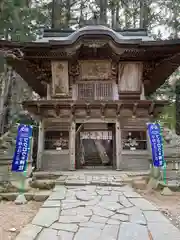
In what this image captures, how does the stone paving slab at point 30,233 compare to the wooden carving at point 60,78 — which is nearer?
the stone paving slab at point 30,233

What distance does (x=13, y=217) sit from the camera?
3.14 metres

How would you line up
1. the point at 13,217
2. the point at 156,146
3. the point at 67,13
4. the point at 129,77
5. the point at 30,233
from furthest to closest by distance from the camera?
the point at 67,13
the point at 129,77
the point at 156,146
the point at 13,217
the point at 30,233

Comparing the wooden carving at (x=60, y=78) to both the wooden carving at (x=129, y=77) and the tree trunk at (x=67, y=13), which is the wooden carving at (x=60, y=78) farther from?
the tree trunk at (x=67, y=13)

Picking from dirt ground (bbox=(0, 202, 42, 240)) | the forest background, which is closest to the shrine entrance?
the forest background

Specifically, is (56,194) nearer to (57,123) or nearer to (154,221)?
(154,221)

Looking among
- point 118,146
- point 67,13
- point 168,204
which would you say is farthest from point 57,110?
point 67,13

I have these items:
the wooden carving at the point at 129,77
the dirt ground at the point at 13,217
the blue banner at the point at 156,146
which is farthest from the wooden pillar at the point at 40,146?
the blue banner at the point at 156,146

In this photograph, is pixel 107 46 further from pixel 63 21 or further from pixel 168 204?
pixel 63 21

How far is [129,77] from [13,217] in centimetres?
616

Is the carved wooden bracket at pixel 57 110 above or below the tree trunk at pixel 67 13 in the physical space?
below

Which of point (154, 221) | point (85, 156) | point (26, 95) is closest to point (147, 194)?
point (154, 221)

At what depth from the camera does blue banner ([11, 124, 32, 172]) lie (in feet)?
14.0

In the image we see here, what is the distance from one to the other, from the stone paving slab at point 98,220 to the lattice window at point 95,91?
4385 millimetres

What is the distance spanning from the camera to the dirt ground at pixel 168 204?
3287mm
